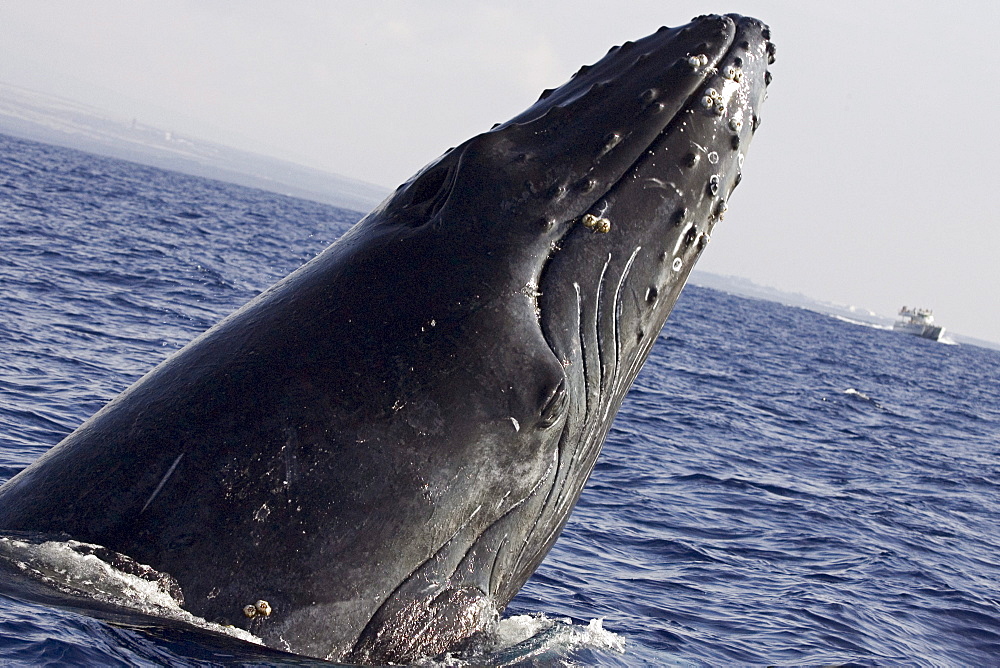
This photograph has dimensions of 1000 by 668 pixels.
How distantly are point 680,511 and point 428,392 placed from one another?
454 inches

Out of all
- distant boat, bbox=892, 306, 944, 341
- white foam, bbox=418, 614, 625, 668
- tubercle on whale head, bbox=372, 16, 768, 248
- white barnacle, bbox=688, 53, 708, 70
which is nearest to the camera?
tubercle on whale head, bbox=372, 16, 768, 248

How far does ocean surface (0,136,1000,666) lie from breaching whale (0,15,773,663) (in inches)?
16.8

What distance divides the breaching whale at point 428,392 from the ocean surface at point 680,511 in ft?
1.40

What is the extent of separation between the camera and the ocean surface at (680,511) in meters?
7.75

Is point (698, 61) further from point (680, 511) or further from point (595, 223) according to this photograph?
point (680, 511)

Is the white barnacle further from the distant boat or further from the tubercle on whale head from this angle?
the distant boat

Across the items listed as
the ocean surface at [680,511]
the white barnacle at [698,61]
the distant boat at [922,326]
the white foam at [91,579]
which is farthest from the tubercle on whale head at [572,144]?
the distant boat at [922,326]

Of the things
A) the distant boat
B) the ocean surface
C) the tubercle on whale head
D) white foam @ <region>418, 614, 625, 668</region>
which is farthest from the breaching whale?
the distant boat

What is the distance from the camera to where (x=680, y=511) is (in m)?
15.2

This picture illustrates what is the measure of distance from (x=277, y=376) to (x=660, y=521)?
10643 mm

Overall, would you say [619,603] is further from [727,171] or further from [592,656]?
[727,171]

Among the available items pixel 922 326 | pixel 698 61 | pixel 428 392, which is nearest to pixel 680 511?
pixel 698 61

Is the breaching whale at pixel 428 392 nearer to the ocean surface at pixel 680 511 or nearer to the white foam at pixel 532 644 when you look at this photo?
the white foam at pixel 532 644

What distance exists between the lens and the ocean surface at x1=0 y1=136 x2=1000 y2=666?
775 centimetres
